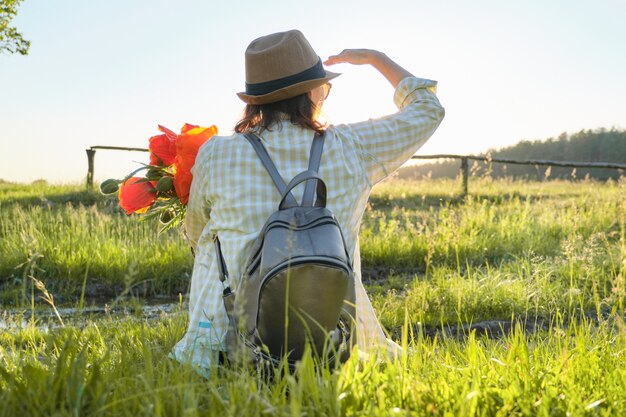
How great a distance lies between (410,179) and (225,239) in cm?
1579

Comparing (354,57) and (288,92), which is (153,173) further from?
(354,57)

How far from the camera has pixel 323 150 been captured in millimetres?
2553

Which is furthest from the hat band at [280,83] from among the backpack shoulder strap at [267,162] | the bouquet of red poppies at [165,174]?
the bouquet of red poppies at [165,174]

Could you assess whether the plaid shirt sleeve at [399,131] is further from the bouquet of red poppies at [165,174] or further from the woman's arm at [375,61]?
the bouquet of red poppies at [165,174]

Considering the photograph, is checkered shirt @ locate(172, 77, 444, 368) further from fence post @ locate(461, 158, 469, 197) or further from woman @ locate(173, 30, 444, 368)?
fence post @ locate(461, 158, 469, 197)

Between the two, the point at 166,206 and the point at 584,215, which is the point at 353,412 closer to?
the point at 166,206

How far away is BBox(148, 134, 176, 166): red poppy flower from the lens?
2863 mm

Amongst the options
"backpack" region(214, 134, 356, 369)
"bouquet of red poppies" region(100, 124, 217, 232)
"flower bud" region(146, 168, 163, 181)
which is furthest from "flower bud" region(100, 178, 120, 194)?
"backpack" region(214, 134, 356, 369)

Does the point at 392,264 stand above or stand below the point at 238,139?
below

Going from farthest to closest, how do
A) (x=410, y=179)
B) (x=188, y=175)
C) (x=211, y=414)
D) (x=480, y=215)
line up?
1. (x=410, y=179)
2. (x=480, y=215)
3. (x=188, y=175)
4. (x=211, y=414)

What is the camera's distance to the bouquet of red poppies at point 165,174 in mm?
2789

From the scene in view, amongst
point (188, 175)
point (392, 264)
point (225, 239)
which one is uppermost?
point (188, 175)

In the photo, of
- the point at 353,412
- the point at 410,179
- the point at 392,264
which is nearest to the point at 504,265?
the point at 392,264

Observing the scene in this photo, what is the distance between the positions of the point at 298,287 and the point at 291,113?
34.6 inches
